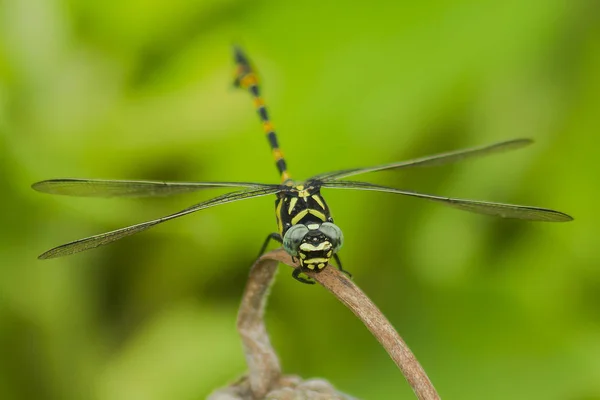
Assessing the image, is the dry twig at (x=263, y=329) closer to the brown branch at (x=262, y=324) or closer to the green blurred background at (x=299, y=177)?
the brown branch at (x=262, y=324)

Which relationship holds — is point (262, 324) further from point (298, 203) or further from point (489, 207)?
point (489, 207)

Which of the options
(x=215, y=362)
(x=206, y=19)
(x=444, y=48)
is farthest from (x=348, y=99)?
(x=215, y=362)

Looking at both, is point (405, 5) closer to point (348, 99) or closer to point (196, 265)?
point (348, 99)

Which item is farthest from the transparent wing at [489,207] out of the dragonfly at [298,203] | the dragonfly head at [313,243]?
the dragonfly head at [313,243]

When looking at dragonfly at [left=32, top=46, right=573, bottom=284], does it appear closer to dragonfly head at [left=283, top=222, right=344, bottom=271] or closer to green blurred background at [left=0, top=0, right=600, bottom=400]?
dragonfly head at [left=283, top=222, right=344, bottom=271]

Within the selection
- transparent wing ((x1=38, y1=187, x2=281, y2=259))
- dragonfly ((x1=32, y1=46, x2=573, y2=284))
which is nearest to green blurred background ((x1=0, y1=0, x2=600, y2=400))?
dragonfly ((x1=32, y1=46, x2=573, y2=284))

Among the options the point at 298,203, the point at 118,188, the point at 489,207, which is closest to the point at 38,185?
the point at 118,188

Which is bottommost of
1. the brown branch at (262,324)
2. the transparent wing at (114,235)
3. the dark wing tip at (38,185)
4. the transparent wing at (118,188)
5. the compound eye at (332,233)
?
the brown branch at (262,324)

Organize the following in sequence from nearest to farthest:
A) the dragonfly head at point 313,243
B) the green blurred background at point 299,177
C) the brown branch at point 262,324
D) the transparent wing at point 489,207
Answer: the brown branch at point 262,324 → the dragonfly head at point 313,243 → the transparent wing at point 489,207 → the green blurred background at point 299,177
